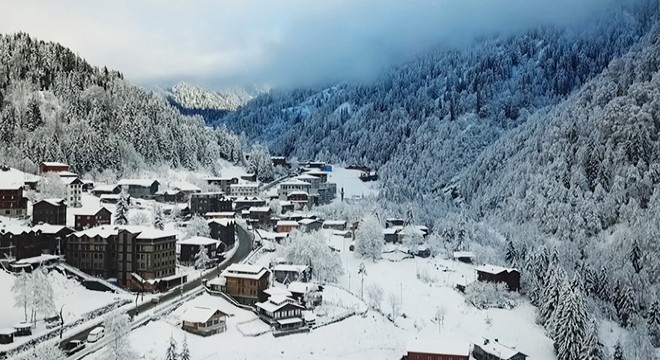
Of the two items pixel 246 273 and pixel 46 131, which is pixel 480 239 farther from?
pixel 46 131

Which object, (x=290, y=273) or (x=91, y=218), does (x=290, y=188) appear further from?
(x=290, y=273)

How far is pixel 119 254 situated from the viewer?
70188 mm

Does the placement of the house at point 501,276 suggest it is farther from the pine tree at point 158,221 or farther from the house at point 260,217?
the pine tree at point 158,221

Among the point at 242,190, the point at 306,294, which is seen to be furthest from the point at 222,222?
the point at 242,190

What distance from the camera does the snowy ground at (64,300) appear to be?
186ft

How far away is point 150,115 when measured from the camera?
151m

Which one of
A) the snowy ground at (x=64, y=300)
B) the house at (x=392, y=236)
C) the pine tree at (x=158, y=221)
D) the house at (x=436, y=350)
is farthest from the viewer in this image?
the house at (x=392, y=236)

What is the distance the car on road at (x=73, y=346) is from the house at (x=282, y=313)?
18.1m

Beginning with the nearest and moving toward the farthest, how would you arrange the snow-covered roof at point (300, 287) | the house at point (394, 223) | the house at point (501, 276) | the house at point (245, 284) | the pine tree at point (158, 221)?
1. the house at point (245, 284)
2. the snow-covered roof at point (300, 287)
3. the house at point (501, 276)
4. the pine tree at point (158, 221)
5. the house at point (394, 223)

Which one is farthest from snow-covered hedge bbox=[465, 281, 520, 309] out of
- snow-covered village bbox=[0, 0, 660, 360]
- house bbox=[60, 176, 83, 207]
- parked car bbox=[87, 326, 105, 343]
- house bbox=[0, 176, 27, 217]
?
house bbox=[0, 176, 27, 217]

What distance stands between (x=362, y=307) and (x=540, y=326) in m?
22.5

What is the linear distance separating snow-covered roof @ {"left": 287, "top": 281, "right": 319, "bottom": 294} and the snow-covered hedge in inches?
873

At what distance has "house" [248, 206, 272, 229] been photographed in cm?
11181

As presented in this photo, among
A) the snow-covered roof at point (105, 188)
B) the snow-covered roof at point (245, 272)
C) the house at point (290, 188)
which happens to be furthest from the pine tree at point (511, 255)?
the snow-covered roof at point (105, 188)
